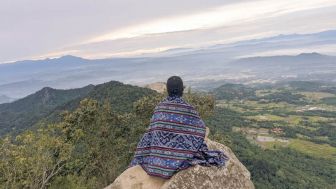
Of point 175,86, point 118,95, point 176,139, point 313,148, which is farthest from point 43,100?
point 176,139

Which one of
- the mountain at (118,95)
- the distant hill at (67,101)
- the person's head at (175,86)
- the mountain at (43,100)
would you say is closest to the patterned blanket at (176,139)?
the person's head at (175,86)

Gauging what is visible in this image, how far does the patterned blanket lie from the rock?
0.20 metres

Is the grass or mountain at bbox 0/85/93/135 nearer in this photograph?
the grass

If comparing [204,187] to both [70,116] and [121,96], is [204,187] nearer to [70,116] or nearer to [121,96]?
[70,116]

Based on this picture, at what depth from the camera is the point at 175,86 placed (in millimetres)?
10656

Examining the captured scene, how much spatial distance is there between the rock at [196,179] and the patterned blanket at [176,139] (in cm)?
20

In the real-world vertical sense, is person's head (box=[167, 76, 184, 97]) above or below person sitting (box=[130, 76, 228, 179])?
above

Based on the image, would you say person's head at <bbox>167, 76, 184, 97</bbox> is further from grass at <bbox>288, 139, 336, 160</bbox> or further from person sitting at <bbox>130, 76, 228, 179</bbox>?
grass at <bbox>288, 139, 336, 160</bbox>

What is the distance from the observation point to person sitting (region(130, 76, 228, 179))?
34.5 feet

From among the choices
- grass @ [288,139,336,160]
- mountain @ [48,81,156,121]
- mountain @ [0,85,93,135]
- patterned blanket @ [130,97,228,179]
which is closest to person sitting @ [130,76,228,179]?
patterned blanket @ [130,97,228,179]

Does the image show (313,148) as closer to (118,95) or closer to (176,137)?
(118,95)

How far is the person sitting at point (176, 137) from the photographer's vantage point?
10.5 meters

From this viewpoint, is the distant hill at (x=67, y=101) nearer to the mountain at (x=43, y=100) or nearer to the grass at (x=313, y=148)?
the mountain at (x=43, y=100)

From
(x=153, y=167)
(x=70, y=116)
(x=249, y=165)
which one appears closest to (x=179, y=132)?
(x=153, y=167)
